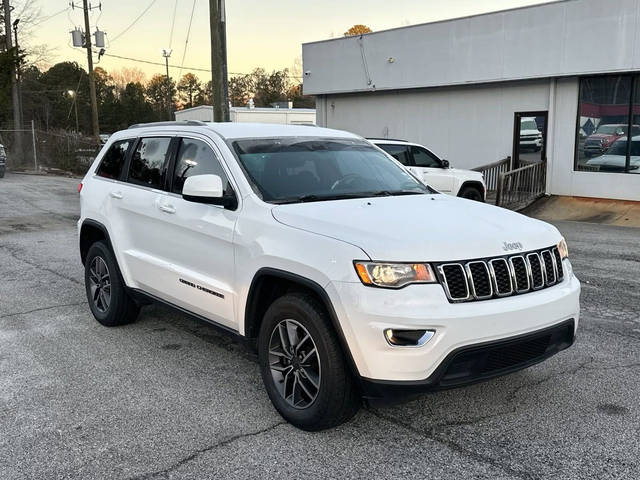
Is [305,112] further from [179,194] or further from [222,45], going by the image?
[179,194]

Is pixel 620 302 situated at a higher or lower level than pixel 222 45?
lower

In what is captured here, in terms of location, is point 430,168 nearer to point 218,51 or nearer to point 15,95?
point 218,51

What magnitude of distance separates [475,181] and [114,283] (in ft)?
30.3

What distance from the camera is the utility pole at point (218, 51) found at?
14.0 metres

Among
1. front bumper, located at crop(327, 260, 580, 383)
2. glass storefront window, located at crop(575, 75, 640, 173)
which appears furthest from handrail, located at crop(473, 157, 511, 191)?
front bumper, located at crop(327, 260, 580, 383)

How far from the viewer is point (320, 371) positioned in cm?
350

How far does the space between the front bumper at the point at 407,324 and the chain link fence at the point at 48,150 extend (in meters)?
28.0

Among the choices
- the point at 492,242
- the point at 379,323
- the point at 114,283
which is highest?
the point at 492,242

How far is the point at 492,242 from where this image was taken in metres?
3.52

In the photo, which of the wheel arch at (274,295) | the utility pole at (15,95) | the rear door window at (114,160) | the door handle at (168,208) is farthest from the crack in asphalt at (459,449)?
the utility pole at (15,95)

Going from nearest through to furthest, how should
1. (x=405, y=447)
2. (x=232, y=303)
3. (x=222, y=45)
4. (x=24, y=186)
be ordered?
1. (x=405, y=447)
2. (x=232, y=303)
3. (x=222, y=45)
4. (x=24, y=186)

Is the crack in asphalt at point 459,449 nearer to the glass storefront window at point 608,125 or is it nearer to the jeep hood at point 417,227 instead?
the jeep hood at point 417,227

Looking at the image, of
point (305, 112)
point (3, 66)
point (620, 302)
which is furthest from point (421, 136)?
point (305, 112)

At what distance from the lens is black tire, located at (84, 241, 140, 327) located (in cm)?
561
